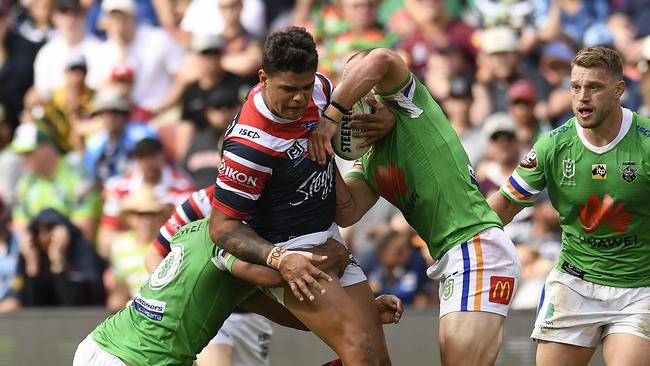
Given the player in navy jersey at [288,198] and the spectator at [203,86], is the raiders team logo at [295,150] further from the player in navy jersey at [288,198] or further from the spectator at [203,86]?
the spectator at [203,86]

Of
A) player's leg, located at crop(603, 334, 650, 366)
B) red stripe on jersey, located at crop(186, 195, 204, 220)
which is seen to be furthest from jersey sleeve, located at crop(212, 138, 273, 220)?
player's leg, located at crop(603, 334, 650, 366)

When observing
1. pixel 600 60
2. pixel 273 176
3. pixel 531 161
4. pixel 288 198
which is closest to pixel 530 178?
pixel 531 161

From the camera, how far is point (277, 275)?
6523 millimetres

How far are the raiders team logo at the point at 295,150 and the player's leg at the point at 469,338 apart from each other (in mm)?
1243

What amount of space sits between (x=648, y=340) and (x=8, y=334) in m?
6.06

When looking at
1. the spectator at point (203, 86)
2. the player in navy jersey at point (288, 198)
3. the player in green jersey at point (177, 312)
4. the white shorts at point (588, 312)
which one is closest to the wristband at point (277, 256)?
the player in navy jersey at point (288, 198)

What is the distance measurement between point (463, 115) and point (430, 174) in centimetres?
448

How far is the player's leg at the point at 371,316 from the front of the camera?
6629mm

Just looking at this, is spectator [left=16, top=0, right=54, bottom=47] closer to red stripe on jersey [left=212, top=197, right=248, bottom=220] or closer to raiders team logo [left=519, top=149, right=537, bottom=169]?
raiders team logo [left=519, top=149, right=537, bottom=169]

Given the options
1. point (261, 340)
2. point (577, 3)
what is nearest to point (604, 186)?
point (261, 340)

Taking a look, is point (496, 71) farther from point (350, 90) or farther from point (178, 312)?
point (178, 312)

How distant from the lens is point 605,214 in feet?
24.3

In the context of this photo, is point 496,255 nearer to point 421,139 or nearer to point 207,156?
point 421,139

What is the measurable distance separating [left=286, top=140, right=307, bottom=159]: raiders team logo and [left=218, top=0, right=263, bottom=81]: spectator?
5504mm
